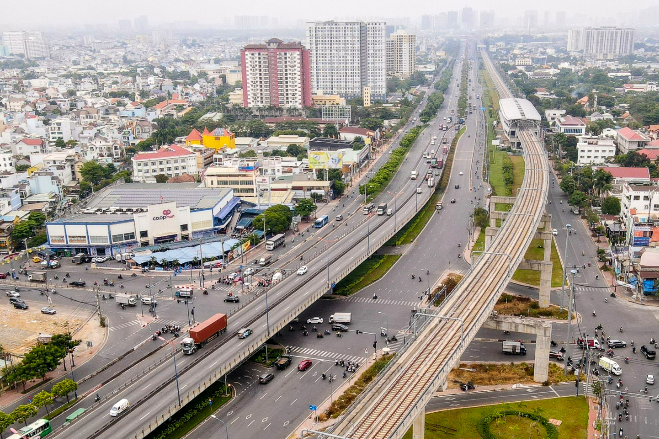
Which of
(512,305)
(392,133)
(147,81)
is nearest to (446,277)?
(512,305)

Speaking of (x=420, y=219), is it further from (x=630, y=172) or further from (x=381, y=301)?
(x=630, y=172)

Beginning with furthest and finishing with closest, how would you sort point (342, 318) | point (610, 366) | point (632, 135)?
point (632, 135) < point (342, 318) < point (610, 366)

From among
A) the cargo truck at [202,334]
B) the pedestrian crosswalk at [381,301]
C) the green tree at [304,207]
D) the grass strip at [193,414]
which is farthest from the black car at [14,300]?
the green tree at [304,207]

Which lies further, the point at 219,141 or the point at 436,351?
the point at 219,141

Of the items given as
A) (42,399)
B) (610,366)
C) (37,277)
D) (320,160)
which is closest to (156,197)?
(37,277)

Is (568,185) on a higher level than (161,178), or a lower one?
lower

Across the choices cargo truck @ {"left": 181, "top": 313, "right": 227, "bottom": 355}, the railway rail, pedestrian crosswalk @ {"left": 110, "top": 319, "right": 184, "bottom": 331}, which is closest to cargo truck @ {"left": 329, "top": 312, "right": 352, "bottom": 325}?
cargo truck @ {"left": 181, "top": 313, "right": 227, "bottom": 355}

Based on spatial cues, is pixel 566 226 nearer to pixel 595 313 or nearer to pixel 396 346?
pixel 595 313
